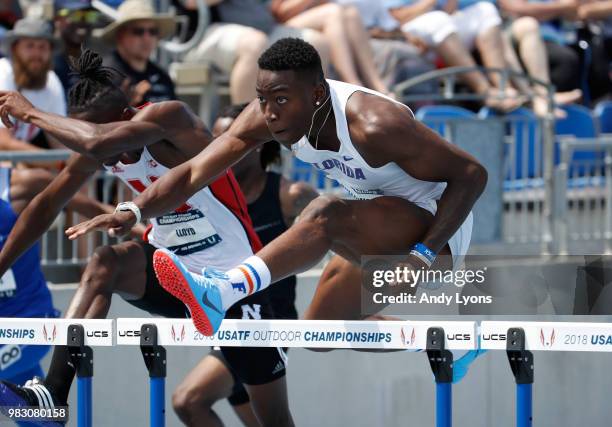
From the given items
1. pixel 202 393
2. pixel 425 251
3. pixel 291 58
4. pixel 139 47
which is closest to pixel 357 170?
pixel 425 251

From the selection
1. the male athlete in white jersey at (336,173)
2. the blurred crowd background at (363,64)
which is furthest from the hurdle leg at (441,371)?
the blurred crowd background at (363,64)

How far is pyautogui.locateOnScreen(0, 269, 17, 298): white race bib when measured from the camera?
6.17 metres

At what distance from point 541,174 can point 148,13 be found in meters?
3.03

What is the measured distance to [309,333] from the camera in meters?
4.38

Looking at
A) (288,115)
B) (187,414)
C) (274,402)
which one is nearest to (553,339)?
(288,115)

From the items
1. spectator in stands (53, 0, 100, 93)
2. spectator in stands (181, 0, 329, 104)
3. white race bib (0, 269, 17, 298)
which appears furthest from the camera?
spectator in stands (181, 0, 329, 104)

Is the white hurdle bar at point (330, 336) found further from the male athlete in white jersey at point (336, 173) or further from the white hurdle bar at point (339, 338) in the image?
the male athlete in white jersey at point (336, 173)

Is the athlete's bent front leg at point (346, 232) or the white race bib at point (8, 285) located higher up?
the athlete's bent front leg at point (346, 232)

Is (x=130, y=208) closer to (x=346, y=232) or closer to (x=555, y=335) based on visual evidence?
(x=346, y=232)

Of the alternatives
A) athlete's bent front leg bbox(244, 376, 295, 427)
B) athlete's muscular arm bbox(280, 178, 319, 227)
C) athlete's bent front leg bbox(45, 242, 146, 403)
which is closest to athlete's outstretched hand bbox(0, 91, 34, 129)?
athlete's bent front leg bbox(45, 242, 146, 403)

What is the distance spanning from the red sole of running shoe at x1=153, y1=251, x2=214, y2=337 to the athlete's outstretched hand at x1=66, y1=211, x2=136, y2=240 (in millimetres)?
382

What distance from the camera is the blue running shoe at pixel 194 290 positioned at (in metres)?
4.22

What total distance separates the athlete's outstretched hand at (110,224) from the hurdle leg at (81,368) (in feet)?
1.24

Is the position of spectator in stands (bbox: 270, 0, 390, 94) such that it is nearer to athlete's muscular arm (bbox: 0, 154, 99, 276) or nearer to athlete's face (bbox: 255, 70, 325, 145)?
athlete's muscular arm (bbox: 0, 154, 99, 276)
